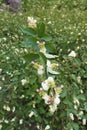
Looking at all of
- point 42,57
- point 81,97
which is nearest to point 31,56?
point 42,57

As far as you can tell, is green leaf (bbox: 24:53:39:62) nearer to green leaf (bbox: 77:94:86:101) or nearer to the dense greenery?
the dense greenery

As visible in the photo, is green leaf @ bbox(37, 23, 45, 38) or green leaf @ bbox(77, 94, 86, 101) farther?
green leaf @ bbox(77, 94, 86, 101)

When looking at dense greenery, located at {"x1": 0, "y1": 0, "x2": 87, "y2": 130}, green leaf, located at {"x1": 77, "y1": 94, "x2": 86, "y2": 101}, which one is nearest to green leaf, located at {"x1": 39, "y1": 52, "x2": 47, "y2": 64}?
dense greenery, located at {"x1": 0, "y1": 0, "x2": 87, "y2": 130}

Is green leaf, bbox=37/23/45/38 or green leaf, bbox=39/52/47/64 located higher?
green leaf, bbox=37/23/45/38

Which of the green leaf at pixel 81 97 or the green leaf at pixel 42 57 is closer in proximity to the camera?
the green leaf at pixel 42 57

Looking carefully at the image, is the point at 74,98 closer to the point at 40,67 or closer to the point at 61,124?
the point at 61,124

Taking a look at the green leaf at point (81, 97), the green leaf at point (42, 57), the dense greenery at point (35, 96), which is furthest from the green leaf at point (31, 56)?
the green leaf at point (81, 97)

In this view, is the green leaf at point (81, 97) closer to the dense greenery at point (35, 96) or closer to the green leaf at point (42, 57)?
the dense greenery at point (35, 96)

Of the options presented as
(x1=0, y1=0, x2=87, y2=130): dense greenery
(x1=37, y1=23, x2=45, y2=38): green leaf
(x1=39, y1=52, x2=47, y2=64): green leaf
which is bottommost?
(x1=0, y1=0, x2=87, y2=130): dense greenery

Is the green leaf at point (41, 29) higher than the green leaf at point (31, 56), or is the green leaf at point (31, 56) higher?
the green leaf at point (41, 29)

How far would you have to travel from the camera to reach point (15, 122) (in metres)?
3.13

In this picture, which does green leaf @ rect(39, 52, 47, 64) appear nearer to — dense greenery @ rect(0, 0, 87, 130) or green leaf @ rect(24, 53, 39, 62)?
green leaf @ rect(24, 53, 39, 62)

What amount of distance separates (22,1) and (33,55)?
5624mm

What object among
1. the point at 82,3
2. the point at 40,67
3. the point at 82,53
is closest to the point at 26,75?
the point at 82,53
